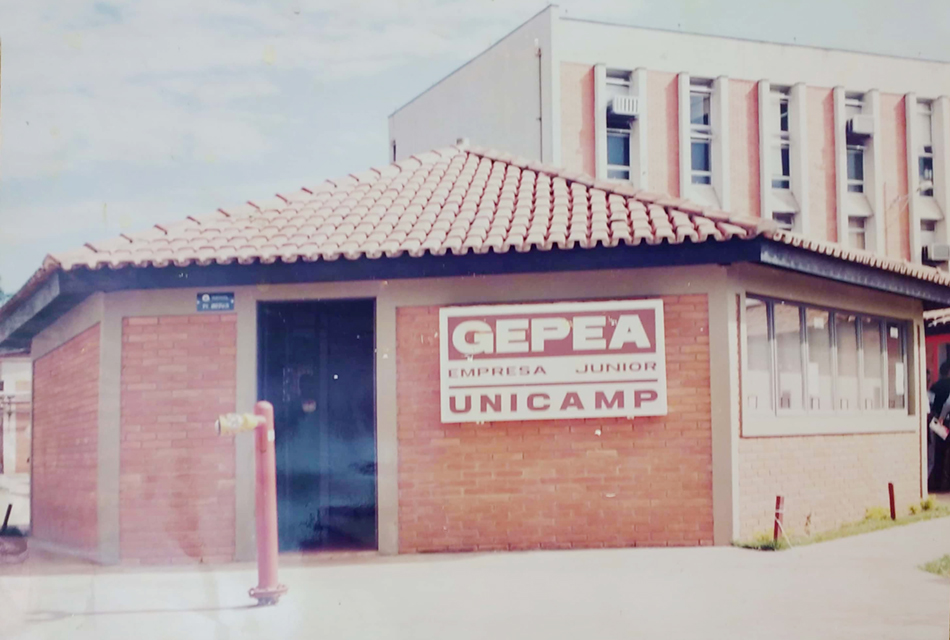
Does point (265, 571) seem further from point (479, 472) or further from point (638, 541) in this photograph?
point (638, 541)

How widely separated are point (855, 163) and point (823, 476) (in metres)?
18.9

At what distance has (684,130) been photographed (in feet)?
88.9

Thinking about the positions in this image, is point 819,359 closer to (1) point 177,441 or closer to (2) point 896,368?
(2) point 896,368

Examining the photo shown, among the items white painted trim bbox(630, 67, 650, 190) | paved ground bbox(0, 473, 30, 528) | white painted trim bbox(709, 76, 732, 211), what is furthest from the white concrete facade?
white painted trim bbox(709, 76, 732, 211)

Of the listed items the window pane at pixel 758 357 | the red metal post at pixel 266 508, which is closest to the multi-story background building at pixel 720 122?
the window pane at pixel 758 357

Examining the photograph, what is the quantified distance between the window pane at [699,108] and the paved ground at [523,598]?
69.4ft

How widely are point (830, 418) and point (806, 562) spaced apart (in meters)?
2.86

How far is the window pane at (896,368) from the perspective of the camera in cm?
1155

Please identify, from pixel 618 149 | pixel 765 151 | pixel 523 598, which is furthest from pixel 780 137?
pixel 523 598

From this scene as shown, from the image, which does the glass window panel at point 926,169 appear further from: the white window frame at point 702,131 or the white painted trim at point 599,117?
the white painted trim at point 599,117

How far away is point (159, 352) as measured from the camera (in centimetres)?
877

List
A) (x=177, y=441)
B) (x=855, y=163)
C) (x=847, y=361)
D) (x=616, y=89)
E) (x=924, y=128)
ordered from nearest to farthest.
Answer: (x=177, y=441)
(x=847, y=361)
(x=924, y=128)
(x=855, y=163)
(x=616, y=89)

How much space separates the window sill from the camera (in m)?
8.84

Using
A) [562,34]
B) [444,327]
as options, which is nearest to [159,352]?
[444,327]
